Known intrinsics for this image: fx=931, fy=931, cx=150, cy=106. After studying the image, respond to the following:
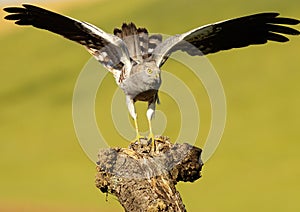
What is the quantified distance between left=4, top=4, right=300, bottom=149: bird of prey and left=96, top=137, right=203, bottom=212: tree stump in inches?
53.1

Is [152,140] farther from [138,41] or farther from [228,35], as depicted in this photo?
[228,35]

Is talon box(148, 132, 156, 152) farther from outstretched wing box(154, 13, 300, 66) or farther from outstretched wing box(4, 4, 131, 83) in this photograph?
outstretched wing box(4, 4, 131, 83)

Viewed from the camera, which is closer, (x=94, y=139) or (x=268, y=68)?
(x=94, y=139)

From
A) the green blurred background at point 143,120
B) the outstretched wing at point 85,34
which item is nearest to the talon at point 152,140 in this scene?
the outstretched wing at point 85,34

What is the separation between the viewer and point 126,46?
14461mm

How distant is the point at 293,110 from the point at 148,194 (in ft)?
132

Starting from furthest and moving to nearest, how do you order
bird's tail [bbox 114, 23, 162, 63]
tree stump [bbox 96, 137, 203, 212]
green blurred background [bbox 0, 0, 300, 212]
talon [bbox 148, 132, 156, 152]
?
green blurred background [bbox 0, 0, 300, 212], bird's tail [bbox 114, 23, 162, 63], talon [bbox 148, 132, 156, 152], tree stump [bbox 96, 137, 203, 212]

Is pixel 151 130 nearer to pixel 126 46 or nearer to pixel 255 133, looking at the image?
pixel 126 46

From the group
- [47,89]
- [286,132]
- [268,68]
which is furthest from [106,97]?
[286,132]

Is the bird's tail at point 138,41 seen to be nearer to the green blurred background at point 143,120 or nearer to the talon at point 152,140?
the talon at point 152,140

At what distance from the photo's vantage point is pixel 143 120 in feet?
140

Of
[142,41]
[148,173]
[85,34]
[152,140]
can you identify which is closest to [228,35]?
[142,41]

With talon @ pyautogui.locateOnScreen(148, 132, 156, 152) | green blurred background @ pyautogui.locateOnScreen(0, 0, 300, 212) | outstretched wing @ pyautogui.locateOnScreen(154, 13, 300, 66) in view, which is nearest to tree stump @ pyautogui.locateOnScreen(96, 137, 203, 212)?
talon @ pyautogui.locateOnScreen(148, 132, 156, 152)

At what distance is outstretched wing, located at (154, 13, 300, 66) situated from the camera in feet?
47.4
